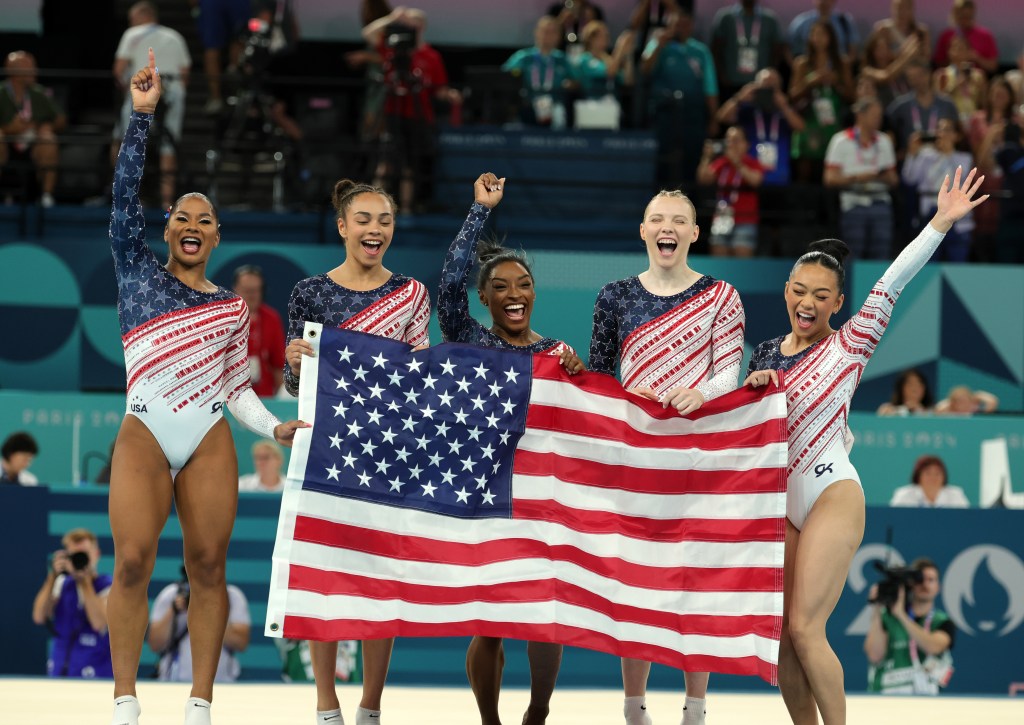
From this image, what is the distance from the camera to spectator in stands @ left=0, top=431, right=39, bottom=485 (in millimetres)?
9578

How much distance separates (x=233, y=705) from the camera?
703 cm

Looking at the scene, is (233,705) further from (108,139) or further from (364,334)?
(108,139)

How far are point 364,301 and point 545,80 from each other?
6372 mm

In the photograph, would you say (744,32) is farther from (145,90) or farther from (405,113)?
(145,90)

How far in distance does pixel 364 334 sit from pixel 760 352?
5.28ft

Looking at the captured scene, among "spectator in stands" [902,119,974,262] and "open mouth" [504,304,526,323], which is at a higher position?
"spectator in stands" [902,119,974,262]

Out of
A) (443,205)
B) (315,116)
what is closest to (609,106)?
(443,205)

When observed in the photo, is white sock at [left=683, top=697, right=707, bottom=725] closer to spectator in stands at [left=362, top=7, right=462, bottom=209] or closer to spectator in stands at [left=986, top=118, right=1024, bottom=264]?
spectator in stands at [left=362, top=7, right=462, bottom=209]

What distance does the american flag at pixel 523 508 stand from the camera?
577 centimetres

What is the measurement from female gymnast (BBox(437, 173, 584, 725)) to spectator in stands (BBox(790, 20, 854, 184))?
641 centimetres

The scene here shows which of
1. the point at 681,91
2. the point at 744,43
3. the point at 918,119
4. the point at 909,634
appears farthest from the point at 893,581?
the point at 744,43

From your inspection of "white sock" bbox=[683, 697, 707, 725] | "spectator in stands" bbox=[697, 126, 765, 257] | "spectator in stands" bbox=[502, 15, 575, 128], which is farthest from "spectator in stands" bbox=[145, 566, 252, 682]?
"spectator in stands" bbox=[502, 15, 575, 128]

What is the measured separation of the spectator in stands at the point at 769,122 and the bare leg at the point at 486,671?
22.3ft

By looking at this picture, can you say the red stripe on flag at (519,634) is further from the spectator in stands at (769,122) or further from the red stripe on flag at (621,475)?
the spectator in stands at (769,122)
